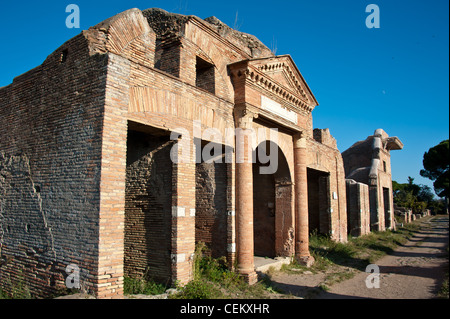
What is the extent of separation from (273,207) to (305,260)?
6.88 feet

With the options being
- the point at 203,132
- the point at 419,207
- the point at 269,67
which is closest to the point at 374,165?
the point at 269,67

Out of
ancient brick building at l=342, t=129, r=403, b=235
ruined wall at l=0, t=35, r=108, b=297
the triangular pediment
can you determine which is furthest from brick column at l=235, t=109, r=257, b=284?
ancient brick building at l=342, t=129, r=403, b=235

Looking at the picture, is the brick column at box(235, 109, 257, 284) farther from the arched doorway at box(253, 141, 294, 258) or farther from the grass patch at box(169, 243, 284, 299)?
the arched doorway at box(253, 141, 294, 258)

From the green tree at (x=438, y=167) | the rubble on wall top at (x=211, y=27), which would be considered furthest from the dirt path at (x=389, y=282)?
the green tree at (x=438, y=167)

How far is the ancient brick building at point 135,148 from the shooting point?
5.51 metres

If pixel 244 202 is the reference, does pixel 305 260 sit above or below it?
below

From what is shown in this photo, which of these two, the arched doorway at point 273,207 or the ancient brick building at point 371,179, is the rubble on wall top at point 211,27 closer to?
the arched doorway at point 273,207

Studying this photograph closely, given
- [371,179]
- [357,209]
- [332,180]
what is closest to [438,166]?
[371,179]

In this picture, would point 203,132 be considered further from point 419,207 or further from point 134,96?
point 419,207

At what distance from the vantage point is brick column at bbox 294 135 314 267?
1102 centimetres

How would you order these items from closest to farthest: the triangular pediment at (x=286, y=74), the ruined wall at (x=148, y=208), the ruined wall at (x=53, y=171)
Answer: the ruined wall at (x=53, y=171), the ruined wall at (x=148, y=208), the triangular pediment at (x=286, y=74)

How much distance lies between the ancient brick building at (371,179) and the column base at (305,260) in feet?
27.0

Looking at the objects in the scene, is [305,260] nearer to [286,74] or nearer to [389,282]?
[389,282]

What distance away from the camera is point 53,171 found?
6109mm
